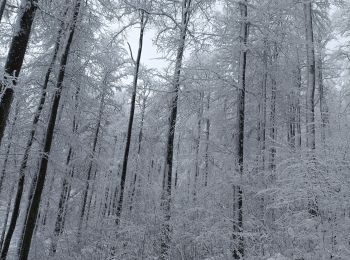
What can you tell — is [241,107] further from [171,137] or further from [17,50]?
[17,50]

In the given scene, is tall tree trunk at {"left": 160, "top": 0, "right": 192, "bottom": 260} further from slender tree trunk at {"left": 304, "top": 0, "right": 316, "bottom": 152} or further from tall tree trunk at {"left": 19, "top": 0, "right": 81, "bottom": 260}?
slender tree trunk at {"left": 304, "top": 0, "right": 316, "bottom": 152}

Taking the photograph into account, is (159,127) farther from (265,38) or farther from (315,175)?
(315,175)

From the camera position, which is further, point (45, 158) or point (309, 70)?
point (309, 70)

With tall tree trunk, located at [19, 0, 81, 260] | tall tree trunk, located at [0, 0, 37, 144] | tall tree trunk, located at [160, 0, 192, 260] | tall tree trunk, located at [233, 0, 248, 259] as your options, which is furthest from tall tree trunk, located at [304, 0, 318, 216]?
tall tree trunk, located at [19, 0, 81, 260]

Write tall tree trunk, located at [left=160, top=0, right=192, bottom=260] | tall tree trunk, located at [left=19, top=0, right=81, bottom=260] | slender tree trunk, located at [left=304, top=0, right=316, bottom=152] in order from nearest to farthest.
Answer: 1. tall tree trunk, located at [left=160, top=0, right=192, bottom=260]
2. tall tree trunk, located at [left=19, top=0, right=81, bottom=260]
3. slender tree trunk, located at [left=304, top=0, right=316, bottom=152]

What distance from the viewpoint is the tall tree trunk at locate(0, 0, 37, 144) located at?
17.5 feet

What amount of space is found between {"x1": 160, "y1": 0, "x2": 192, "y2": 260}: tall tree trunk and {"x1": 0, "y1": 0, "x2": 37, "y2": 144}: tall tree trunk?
4764 millimetres

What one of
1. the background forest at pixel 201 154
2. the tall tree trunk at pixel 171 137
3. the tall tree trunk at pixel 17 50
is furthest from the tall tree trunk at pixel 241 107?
the tall tree trunk at pixel 17 50

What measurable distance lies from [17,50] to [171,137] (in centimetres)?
631

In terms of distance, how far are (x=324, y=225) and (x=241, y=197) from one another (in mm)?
4033

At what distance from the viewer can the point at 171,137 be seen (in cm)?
1101

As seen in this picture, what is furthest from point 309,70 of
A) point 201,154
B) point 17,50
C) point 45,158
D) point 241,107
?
point 45,158

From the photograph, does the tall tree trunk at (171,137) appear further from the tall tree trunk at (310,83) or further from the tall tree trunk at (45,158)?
the tall tree trunk at (310,83)

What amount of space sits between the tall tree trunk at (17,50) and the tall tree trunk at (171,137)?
4.76 meters
